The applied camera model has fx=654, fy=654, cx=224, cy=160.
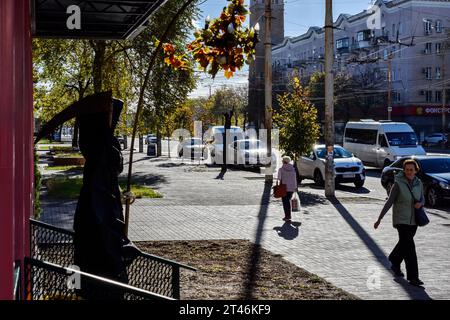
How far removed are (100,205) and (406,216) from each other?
554cm

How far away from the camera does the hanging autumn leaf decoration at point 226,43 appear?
19.2 ft

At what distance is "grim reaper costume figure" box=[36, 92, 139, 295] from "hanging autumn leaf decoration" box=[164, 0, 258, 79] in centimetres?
132

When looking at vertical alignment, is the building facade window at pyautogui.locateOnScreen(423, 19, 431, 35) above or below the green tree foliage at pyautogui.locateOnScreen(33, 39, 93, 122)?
above

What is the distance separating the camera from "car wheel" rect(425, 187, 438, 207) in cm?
1873

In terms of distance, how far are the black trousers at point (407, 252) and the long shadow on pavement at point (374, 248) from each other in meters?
0.18

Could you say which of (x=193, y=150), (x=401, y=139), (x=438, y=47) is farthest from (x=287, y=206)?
(x=438, y=47)

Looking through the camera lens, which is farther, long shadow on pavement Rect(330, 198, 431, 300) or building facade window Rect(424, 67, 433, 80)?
building facade window Rect(424, 67, 433, 80)

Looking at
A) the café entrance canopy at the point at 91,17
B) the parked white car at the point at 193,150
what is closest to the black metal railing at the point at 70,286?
the café entrance canopy at the point at 91,17

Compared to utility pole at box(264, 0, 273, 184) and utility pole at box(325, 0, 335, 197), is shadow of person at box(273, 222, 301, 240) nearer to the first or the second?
utility pole at box(325, 0, 335, 197)

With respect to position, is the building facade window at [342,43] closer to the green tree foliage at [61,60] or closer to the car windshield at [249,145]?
the car windshield at [249,145]

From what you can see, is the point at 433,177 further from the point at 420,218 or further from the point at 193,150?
the point at 193,150

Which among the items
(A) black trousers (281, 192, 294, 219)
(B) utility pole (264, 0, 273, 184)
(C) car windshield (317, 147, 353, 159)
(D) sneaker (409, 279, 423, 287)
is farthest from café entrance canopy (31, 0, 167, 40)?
(C) car windshield (317, 147, 353, 159)

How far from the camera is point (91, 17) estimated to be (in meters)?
8.78
